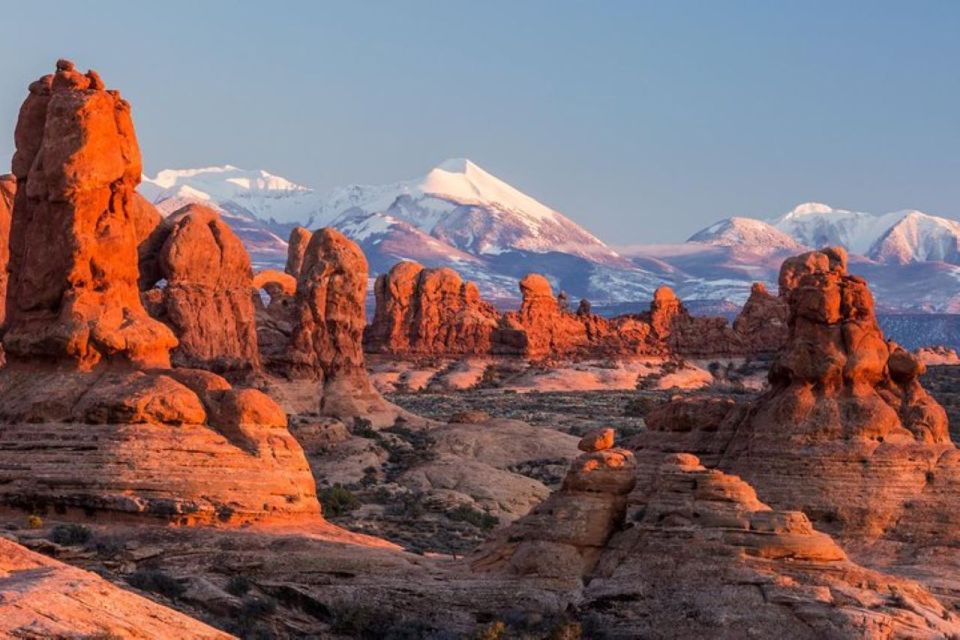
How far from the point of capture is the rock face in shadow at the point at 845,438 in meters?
39.5

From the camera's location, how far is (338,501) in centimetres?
5619

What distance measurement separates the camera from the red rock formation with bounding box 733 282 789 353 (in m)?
127

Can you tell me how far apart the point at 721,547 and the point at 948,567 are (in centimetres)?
813

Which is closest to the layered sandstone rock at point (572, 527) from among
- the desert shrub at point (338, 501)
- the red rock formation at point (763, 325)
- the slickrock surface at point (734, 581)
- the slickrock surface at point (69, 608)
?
the slickrock surface at point (734, 581)

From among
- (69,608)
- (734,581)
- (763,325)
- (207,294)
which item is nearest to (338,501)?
(207,294)

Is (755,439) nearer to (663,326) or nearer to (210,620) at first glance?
(210,620)

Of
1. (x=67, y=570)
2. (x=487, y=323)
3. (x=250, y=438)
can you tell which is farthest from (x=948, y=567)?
(x=487, y=323)

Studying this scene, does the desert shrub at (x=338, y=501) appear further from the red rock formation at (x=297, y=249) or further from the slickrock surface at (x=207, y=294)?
the red rock formation at (x=297, y=249)

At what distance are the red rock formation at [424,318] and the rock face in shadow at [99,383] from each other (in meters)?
75.4

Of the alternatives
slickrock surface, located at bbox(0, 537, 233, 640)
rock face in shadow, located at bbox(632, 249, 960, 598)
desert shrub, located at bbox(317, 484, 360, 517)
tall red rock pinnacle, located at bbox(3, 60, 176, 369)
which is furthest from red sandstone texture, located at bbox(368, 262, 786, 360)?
slickrock surface, located at bbox(0, 537, 233, 640)

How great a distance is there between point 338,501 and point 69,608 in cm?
3360

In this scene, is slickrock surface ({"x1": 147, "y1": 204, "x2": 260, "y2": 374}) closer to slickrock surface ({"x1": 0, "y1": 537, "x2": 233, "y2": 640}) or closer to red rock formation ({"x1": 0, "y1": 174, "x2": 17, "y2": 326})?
red rock formation ({"x1": 0, "y1": 174, "x2": 17, "y2": 326})

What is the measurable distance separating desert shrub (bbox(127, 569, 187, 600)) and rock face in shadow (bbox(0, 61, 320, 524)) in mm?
4691

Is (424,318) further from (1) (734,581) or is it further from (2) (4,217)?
(1) (734,581)
